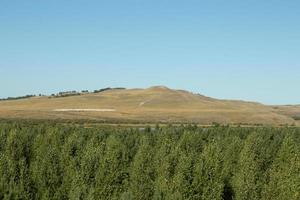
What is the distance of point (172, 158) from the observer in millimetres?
54469

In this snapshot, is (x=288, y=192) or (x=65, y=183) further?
(x=65, y=183)

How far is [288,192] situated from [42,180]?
25516 millimetres

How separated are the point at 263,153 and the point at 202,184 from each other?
75.1 feet

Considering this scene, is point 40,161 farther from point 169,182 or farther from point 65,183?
point 169,182

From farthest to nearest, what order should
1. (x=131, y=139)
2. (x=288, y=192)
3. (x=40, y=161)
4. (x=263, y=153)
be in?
(x=131, y=139) < (x=263, y=153) < (x=40, y=161) < (x=288, y=192)

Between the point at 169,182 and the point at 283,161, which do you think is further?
the point at 283,161

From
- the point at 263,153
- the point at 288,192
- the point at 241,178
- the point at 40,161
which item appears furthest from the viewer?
the point at 263,153

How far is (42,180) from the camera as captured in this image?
186 ft

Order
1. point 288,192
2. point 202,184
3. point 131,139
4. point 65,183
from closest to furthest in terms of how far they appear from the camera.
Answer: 1. point 288,192
2. point 202,184
3. point 65,183
4. point 131,139

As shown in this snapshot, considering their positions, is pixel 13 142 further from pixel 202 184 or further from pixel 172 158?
pixel 202 184

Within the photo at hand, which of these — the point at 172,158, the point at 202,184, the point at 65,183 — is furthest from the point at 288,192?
the point at 65,183

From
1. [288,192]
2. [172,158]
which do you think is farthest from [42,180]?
[288,192]

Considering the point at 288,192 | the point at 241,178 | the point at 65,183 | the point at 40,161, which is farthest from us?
the point at 40,161

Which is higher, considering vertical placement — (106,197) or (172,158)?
(172,158)
